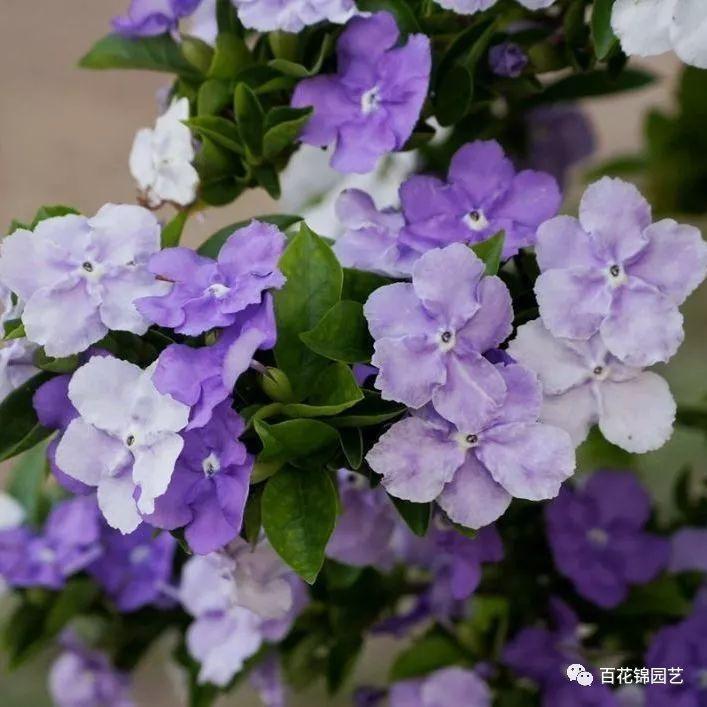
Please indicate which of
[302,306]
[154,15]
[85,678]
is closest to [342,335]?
[302,306]

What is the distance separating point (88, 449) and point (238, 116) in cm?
18

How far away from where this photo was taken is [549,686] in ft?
2.23

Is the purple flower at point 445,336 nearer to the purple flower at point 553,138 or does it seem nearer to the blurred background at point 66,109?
the purple flower at point 553,138

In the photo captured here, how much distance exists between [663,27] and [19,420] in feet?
1.09

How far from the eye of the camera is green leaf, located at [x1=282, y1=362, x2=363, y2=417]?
0.47 metres

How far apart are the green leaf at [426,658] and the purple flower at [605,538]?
0.08 m

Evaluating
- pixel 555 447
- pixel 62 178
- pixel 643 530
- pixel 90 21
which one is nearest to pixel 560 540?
pixel 643 530

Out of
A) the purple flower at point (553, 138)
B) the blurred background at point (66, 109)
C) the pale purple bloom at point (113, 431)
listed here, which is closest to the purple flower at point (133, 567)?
the pale purple bloom at point (113, 431)

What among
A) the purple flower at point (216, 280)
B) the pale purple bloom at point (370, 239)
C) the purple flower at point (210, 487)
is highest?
the purple flower at point (216, 280)

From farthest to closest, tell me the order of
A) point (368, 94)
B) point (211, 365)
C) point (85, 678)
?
point (85, 678)
point (368, 94)
point (211, 365)

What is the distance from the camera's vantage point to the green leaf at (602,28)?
1.74 feet

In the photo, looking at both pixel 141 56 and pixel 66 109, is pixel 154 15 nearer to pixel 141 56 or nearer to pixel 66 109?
pixel 141 56

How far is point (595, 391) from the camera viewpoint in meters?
0.49

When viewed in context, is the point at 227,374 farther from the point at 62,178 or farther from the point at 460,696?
the point at 62,178
